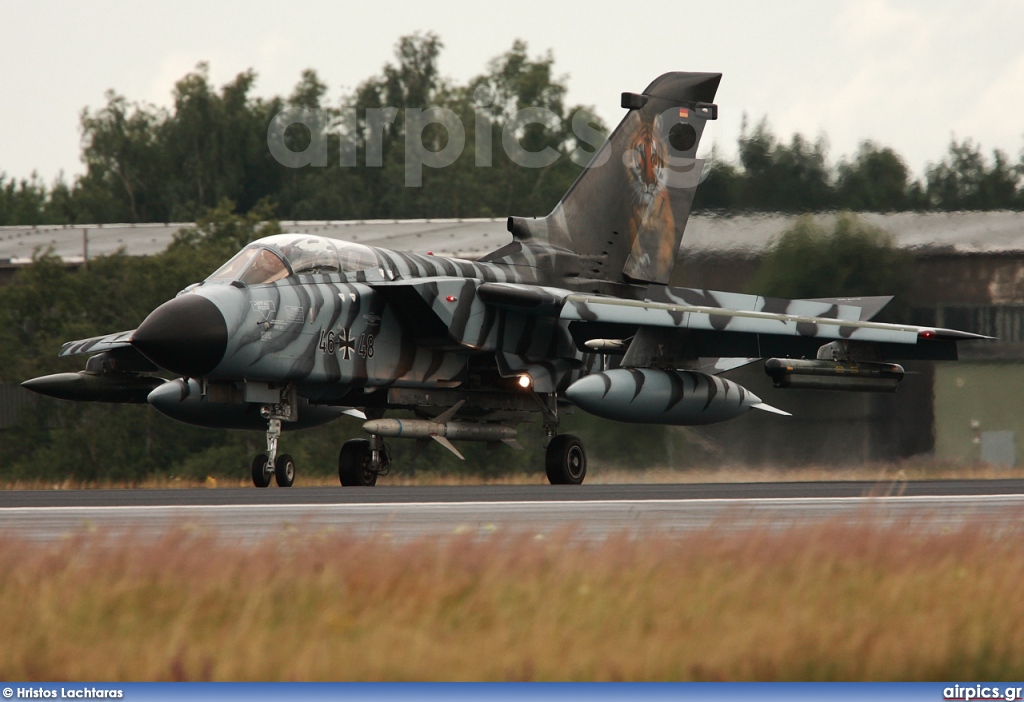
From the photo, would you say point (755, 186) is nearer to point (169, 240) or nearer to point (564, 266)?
point (564, 266)

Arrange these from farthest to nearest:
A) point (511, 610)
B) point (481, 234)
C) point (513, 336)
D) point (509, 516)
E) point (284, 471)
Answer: point (481, 234)
point (513, 336)
point (284, 471)
point (509, 516)
point (511, 610)

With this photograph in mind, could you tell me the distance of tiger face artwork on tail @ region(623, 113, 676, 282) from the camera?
57.7 ft

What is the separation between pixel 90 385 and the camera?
16.4 m

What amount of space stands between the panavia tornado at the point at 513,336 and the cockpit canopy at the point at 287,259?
A: 0.02 meters

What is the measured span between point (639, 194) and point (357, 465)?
5.17 meters

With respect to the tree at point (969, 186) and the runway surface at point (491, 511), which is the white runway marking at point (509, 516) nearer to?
the runway surface at point (491, 511)

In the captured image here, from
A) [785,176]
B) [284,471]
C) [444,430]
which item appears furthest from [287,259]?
[785,176]

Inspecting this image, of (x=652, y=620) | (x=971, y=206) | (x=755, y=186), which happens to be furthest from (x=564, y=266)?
(x=652, y=620)

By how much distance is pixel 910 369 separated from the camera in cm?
1997

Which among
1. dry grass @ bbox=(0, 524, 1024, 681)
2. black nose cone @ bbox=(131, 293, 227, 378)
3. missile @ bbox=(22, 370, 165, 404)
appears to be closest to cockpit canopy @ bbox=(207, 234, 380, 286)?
black nose cone @ bbox=(131, 293, 227, 378)

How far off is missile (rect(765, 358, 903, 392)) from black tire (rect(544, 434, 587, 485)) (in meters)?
2.49

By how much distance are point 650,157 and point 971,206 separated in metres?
4.55

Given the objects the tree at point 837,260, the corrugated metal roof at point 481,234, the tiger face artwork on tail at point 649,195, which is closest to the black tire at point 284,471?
the tiger face artwork on tail at point 649,195

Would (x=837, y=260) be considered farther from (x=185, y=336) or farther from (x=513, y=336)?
(x=185, y=336)
